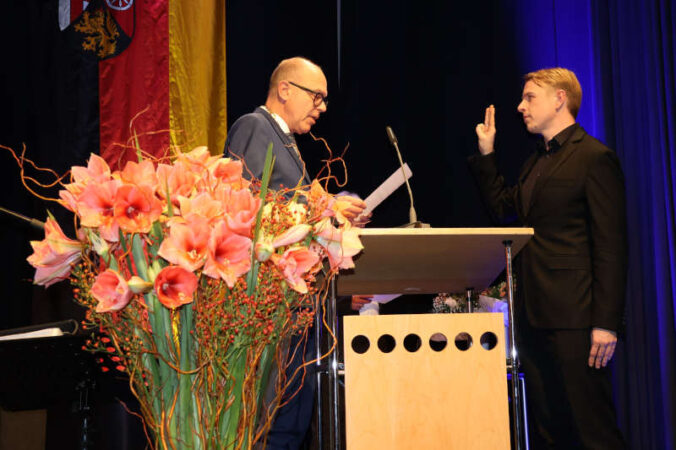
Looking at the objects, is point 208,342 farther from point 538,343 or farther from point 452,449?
point 538,343

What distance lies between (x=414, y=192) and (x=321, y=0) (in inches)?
45.4

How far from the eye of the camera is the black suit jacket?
7.62ft

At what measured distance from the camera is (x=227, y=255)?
29.8 inches

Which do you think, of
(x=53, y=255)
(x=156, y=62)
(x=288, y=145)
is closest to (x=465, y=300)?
(x=288, y=145)

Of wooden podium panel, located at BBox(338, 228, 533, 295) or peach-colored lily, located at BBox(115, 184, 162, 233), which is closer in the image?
peach-colored lily, located at BBox(115, 184, 162, 233)

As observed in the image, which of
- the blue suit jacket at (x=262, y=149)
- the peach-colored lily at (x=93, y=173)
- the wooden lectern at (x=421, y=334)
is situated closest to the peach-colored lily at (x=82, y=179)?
the peach-colored lily at (x=93, y=173)

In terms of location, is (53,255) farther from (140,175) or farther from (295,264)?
(295,264)

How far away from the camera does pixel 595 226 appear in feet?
7.78

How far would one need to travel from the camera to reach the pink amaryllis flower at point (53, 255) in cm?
79

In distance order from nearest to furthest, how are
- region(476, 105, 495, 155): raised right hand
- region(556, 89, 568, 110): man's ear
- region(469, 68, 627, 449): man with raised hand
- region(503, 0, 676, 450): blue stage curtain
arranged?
region(469, 68, 627, 449): man with raised hand, region(556, 89, 568, 110): man's ear, region(476, 105, 495, 155): raised right hand, region(503, 0, 676, 450): blue stage curtain

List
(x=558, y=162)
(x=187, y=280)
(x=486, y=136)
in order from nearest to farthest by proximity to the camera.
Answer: (x=187, y=280), (x=558, y=162), (x=486, y=136)

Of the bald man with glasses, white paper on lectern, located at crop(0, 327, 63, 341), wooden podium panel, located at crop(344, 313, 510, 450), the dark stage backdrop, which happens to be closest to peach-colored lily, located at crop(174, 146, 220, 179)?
the bald man with glasses

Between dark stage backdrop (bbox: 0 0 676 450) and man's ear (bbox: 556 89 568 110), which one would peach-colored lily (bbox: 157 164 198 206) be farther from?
dark stage backdrop (bbox: 0 0 676 450)

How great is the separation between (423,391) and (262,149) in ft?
3.04
